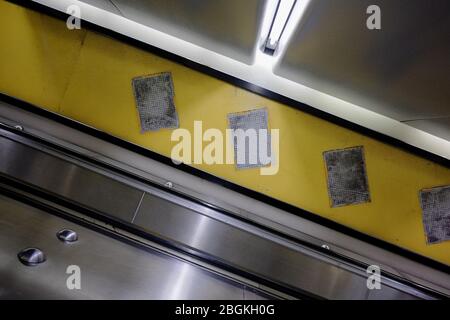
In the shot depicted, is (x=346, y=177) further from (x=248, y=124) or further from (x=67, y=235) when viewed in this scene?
(x=67, y=235)

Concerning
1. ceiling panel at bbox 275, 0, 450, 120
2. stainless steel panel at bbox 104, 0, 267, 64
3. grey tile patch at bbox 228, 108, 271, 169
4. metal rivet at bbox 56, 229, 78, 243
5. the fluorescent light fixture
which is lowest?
metal rivet at bbox 56, 229, 78, 243

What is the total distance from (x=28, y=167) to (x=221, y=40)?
1649 mm

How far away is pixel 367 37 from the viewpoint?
1.64 metres

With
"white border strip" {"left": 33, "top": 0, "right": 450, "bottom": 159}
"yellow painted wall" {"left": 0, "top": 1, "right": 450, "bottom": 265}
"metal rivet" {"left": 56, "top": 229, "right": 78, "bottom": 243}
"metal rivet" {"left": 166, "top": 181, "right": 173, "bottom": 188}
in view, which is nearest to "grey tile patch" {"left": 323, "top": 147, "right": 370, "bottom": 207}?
"yellow painted wall" {"left": 0, "top": 1, "right": 450, "bottom": 265}

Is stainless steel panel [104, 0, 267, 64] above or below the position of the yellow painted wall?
above

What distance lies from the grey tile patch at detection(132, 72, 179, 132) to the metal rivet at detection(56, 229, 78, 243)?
1304 mm

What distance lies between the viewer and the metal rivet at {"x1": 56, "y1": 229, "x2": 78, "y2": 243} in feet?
4.05

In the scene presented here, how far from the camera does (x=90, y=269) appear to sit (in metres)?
1.13

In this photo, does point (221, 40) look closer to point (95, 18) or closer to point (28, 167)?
point (95, 18)

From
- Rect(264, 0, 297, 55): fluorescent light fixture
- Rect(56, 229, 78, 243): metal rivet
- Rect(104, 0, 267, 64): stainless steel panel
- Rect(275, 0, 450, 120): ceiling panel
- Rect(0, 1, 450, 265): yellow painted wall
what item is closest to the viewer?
Rect(56, 229, 78, 243): metal rivet

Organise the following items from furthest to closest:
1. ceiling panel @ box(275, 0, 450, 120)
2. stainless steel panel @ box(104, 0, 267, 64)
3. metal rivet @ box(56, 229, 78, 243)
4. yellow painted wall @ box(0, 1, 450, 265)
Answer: yellow painted wall @ box(0, 1, 450, 265) < stainless steel panel @ box(104, 0, 267, 64) < ceiling panel @ box(275, 0, 450, 120) < metal rivet @ box(56, 229, 78, 243)

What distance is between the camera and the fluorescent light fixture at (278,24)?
5.42 ft

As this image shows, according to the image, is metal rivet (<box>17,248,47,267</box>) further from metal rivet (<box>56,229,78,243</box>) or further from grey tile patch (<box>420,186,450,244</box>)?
grey tile patch (<box>420,186,450,244</box>)

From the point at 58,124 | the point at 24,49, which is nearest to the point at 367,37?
the point at 58,124
